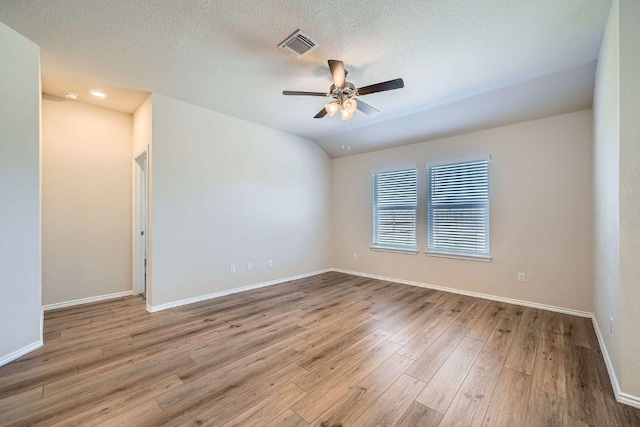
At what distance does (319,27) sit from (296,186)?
3.28 metres

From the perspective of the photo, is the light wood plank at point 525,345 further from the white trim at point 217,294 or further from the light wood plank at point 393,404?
the white trim at point 217,294

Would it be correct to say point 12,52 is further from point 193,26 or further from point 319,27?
point 319,27

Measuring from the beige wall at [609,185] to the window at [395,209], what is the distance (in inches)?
95.6

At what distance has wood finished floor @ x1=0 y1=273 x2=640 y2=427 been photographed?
1.64 meters

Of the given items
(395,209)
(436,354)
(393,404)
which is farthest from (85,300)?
(395,209)

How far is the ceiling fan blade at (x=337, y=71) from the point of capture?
238cm

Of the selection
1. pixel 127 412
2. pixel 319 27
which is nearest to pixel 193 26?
pixel 319 27

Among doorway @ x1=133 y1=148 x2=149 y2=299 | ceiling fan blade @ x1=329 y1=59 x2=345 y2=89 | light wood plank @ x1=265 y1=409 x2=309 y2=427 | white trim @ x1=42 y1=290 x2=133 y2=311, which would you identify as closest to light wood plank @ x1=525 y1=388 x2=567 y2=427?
light wood plank @ x1=265 y1=409 x2=309 y2=427

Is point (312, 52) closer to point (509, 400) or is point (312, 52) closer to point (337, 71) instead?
point (337, 71)

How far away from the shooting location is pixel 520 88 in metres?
3.12

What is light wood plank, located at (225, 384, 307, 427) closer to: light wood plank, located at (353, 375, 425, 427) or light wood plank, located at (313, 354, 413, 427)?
light wood plank, located at (313, 354, 413, 427)

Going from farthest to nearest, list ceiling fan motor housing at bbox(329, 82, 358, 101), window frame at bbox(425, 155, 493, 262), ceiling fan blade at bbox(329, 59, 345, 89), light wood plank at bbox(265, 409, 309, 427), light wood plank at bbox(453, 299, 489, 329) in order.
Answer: window frame at bbox(425, 155, 493, 262), light wood plank at bbox(453, 299, 489, 329), ceiling fan motor housing at bbox(329, 82, 358, 101), ceiling fan blade at bbox(329, 59, 345, 89), light wood plank at bbox(265, 409, 309, 427)

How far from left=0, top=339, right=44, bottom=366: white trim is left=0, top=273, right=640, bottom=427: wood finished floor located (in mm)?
68

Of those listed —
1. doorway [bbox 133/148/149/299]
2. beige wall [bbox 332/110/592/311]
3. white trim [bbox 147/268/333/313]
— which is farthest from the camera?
doorway [bbox 133/148/149/299]
